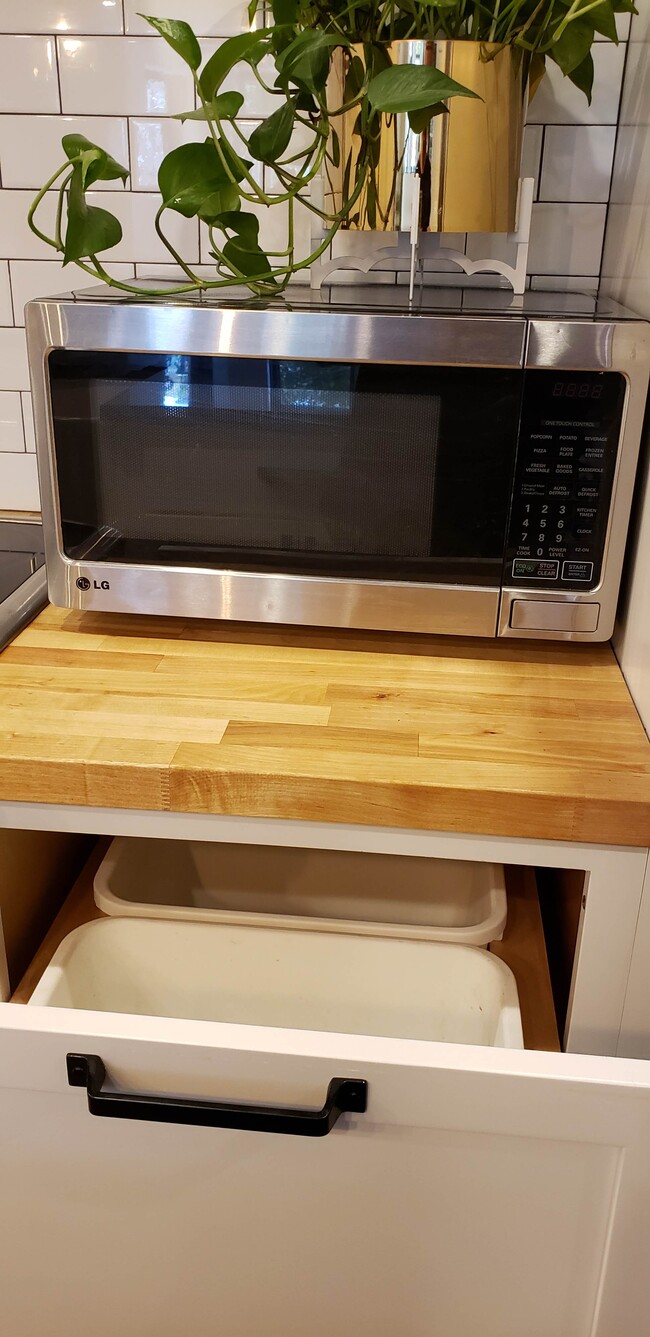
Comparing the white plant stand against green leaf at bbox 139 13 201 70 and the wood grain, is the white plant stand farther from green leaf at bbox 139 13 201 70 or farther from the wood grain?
the wood grain

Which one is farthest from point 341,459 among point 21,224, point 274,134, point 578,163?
point 21,224

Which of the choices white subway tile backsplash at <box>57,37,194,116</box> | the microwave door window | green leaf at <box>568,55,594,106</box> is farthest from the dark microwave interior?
white subway tile backsplash at <box>57,37,194,116</box>

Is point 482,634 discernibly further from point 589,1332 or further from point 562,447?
point 589,1332

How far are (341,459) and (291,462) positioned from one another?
0.05m

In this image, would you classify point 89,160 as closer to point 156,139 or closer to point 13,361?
point 156,139

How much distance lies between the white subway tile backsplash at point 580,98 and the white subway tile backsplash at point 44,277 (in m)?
0.52

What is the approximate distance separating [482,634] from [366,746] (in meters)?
0.20

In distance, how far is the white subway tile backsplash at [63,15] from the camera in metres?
1.19

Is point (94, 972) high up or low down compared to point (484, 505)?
down

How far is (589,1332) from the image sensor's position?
71 cm

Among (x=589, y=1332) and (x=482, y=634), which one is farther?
(x=482, y=634)

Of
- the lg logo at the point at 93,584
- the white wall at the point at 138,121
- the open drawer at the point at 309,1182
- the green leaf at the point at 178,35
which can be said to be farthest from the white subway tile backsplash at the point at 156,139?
the open drawer at the point at 309,1182

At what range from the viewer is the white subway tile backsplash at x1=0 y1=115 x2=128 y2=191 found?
124 cm

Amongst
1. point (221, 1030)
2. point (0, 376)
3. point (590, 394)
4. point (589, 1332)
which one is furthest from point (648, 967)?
point (0, 376)
